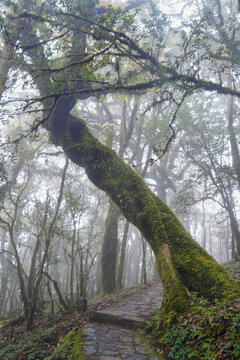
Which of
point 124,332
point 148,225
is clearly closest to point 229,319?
point 124,332

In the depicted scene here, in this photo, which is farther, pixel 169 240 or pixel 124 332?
pixel 169 240

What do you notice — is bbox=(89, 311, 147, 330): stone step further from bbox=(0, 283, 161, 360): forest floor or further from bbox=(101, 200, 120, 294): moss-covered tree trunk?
bbox=(101, 200, 120, 294): moss-covered tree trunk

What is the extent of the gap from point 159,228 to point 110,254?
6.39 m

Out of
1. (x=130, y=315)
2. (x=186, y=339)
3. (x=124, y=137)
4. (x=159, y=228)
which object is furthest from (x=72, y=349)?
(x=124, y=137)

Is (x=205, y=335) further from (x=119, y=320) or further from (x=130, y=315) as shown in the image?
(x=130, y=315)

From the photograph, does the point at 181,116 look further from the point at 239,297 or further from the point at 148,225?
the point at 239,297

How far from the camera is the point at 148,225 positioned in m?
6.63

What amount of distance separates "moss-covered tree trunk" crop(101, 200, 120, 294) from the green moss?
6.76 meters

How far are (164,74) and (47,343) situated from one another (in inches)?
268

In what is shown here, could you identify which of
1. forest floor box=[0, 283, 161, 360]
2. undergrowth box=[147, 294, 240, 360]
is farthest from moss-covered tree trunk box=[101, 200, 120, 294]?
undergrowth box=[147, 294, 240, 360]

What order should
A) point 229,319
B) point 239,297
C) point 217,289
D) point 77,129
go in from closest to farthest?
point 229,319 < point 239,297 < point 217,289 < point 77,129

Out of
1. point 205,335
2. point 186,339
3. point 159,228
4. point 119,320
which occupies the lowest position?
point 119,320

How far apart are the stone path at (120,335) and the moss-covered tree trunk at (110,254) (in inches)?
173

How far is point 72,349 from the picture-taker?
4.25m
